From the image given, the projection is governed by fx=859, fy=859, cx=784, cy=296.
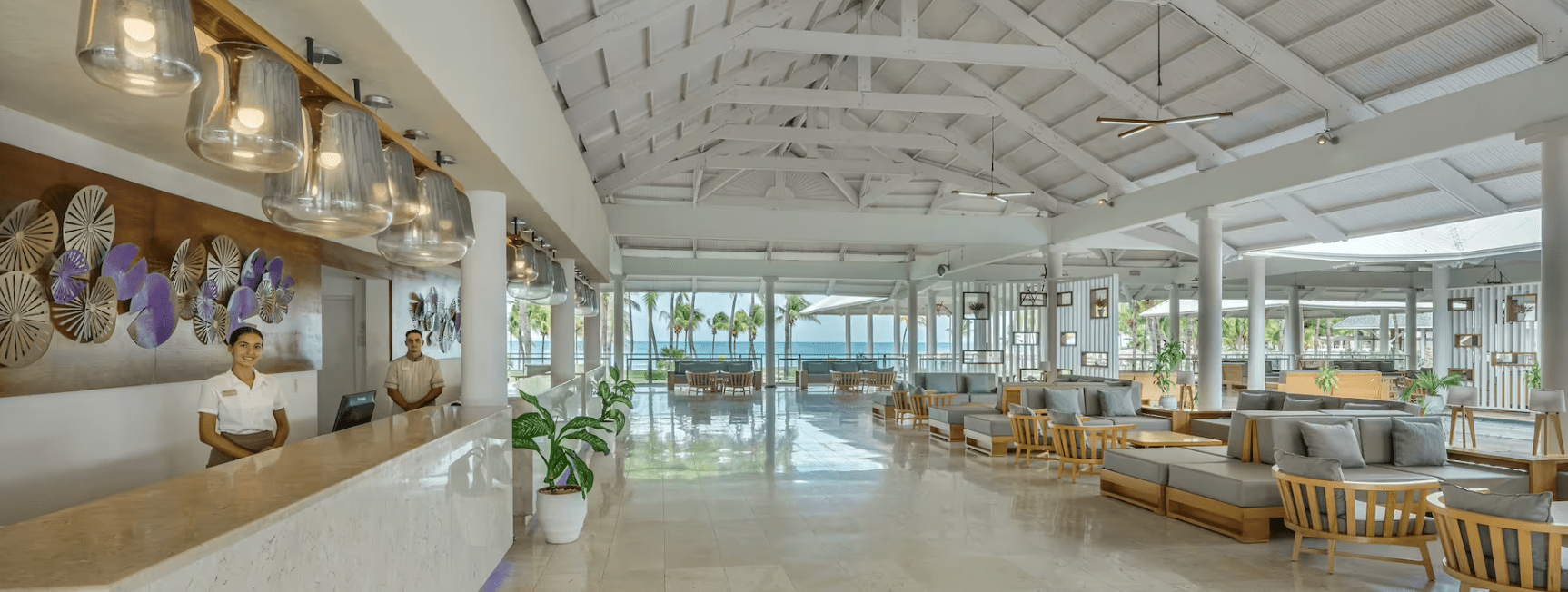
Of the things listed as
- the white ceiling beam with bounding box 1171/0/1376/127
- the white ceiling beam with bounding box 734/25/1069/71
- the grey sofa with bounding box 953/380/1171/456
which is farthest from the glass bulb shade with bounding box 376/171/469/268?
the white ceiling beam with bounding box 1171/0/1376/127

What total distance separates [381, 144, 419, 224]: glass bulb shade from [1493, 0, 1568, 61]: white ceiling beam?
8.29m

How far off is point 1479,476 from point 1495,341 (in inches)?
432

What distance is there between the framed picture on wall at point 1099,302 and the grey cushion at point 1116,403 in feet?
16.2

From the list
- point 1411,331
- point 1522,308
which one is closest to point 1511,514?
point 1522,308

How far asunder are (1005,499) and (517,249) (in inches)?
172

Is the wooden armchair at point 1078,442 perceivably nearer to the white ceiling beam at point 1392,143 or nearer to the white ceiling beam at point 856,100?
the white ceiling beam at point 1392,143

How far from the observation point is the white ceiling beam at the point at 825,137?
1223 cm

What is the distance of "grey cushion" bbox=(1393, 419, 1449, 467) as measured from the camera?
6395mm

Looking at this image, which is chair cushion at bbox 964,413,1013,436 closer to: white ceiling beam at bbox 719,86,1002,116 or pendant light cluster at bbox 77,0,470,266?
white ceiling beam at bbox 719,86,1002,116

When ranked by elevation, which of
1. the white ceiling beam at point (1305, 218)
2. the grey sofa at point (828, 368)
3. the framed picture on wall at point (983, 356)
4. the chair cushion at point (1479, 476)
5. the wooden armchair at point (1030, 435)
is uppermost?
the white ceiling beam at point (1305, 218)

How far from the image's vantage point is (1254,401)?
10.3m

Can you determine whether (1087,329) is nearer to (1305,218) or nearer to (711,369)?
(1305,218)

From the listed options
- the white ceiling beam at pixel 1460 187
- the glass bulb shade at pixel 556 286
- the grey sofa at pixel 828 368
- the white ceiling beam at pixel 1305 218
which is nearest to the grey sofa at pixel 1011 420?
the white ceiling beam at pixel 1305 218

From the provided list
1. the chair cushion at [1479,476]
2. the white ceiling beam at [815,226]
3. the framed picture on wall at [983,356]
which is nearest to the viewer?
the chair cushion at [1479,476]
